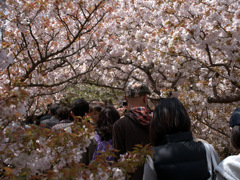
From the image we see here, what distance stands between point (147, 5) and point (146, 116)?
7.91 metres

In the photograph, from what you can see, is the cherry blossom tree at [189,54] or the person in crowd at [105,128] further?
the cherry blossom tree at [189,54]

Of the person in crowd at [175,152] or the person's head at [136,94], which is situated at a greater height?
the person's head at [136,94]

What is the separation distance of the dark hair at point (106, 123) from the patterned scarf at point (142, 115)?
525mm

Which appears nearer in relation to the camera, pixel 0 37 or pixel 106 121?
pixel 106 121

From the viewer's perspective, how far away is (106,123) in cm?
276

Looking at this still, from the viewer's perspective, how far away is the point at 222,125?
21.7ft

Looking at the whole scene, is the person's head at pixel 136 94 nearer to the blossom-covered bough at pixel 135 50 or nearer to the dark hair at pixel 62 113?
the blossom-covered bough at pixel 135 50

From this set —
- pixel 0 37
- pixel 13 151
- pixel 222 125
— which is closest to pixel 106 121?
pixel 13 151

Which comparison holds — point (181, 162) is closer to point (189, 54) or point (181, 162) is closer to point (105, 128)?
point (105, 128)

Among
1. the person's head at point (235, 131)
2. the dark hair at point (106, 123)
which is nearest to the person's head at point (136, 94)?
the dark hair at point (106, 123)

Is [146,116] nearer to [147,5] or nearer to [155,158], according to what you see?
[155,158]

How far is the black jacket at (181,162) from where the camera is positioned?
4.67 ft

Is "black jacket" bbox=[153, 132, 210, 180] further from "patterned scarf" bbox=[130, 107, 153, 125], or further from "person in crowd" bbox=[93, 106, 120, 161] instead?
"person in crowd" bbox=[93, 106, 120, 161]

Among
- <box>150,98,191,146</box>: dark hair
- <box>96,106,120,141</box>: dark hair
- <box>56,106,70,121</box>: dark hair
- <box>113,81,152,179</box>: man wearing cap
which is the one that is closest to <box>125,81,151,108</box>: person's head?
<box>113,81,152,179</box>: man wearing cap
